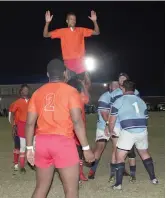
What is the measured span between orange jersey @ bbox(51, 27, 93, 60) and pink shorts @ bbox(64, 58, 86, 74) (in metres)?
0.07

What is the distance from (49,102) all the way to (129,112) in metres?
3.08

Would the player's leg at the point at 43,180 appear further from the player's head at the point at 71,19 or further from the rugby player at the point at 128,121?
the player's head at the point at 71,19

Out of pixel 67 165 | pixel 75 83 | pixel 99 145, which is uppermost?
pixel 75 83

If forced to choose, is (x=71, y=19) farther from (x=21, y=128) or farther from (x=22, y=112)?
(x=21, y=128)

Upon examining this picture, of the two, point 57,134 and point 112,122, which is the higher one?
point 57,134

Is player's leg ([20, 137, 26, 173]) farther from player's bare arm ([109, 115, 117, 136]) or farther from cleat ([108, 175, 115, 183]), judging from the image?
player's bare arm ([109, 115, 117, 136])

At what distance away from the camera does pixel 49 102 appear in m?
5.15

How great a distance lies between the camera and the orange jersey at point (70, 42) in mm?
7699

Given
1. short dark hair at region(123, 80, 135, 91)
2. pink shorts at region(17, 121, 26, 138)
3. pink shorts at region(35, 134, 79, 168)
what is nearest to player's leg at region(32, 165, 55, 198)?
pink shorts at region(35, 134, 79, 168)

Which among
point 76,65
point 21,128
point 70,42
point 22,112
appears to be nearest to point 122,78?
point 76,65

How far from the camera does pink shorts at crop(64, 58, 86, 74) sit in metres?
7.75

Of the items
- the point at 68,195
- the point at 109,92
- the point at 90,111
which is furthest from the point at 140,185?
the point at 90,111

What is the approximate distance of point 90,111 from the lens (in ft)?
201

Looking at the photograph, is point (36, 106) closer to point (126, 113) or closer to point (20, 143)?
point (126, 113)
